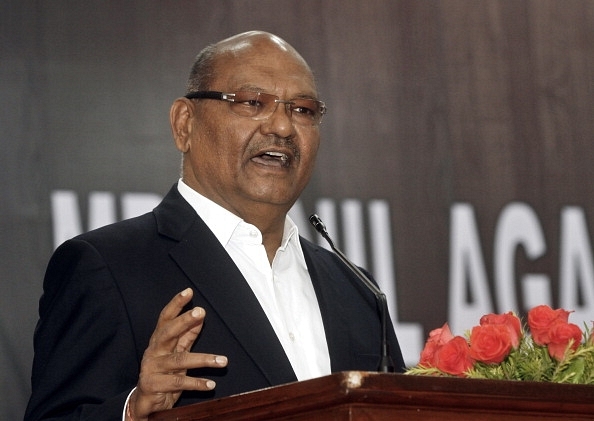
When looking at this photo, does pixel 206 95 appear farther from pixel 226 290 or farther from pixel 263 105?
pixel 226 290

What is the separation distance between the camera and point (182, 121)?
285 cm

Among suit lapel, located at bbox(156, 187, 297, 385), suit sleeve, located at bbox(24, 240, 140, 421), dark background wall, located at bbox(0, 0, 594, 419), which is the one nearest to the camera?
suit sleeve, located at bbox(24, 240, 140, 421)

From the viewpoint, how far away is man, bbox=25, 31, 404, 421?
2178mm

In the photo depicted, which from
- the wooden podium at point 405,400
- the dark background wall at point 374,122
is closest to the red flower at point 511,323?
the wooden podium at point 405,400

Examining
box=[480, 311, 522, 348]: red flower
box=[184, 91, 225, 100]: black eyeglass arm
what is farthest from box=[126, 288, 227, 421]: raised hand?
box=[184, 91, 225, 100]: black eyeglass arm

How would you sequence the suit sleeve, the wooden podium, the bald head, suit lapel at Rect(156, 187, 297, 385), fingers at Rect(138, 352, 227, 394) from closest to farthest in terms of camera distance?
the wooden podium
fingers at Rect(138, 352, 227, 394)
the suit sleeve
suit lapel at Rect(156, 187, 297, 385)
the bald head

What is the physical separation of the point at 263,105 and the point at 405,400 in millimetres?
1277

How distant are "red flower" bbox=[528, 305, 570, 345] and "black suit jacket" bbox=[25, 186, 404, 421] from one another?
0.57 metres

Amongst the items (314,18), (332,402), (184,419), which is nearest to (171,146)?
(314,18)

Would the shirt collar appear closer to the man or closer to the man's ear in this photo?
the man

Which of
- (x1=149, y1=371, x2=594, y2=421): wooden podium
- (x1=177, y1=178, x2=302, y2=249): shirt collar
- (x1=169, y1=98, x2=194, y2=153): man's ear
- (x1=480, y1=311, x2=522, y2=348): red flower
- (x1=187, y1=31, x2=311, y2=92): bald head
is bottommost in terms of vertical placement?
(x1=149, y1=371, x2=594, y2=421): wooden podium

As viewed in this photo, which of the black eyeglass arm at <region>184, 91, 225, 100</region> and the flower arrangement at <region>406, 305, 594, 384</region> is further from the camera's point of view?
the black eyeglass arm at <region>184, 91, 225, 100</region>

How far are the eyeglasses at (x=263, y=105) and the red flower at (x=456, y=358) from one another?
946mm

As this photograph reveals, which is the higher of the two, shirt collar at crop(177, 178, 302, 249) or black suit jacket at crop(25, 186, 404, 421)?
shirt collar at crop(177, 178, 302, 249)
